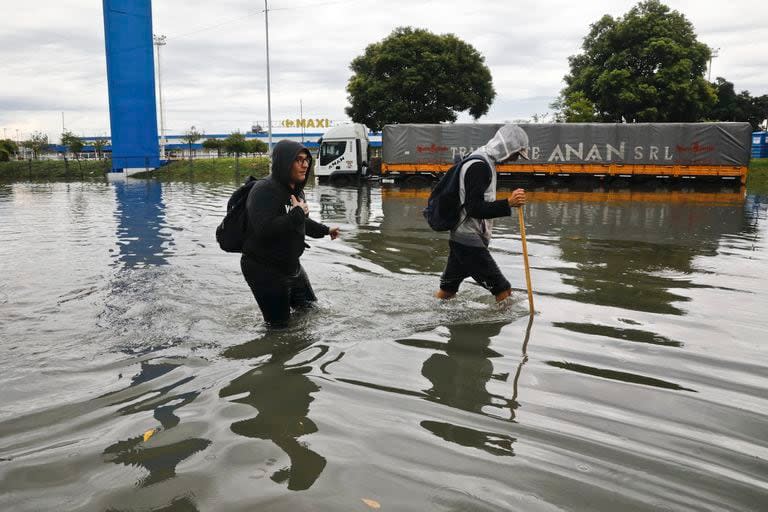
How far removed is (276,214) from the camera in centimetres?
446

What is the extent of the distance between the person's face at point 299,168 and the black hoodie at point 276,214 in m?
0.03

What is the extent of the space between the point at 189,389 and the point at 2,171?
49460mm

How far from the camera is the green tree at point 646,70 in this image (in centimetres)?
3806

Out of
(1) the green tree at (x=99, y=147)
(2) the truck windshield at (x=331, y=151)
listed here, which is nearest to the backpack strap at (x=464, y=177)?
(2) the truck windshield at (x=331, y=151)

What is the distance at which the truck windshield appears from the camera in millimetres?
31297

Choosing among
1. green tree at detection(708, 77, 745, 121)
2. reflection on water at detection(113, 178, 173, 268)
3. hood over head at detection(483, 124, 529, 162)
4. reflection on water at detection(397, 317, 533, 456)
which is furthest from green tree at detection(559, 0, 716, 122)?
reflection on water at detection(397, 317, 533, 456)

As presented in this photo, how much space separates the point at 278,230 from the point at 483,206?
1851mm

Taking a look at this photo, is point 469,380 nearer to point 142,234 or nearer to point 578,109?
point 142,234

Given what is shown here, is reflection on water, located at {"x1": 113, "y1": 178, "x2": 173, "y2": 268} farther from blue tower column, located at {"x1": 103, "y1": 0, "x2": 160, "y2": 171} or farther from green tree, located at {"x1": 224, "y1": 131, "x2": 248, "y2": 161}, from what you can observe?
green tree, located at {"x1": 224, "y1": 131, "x2": 248, "y2": 161}

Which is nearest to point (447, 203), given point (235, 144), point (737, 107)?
point (235, 144)

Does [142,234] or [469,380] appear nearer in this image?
[469,380]

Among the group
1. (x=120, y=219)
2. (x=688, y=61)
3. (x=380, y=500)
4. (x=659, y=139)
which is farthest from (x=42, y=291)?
(x=688, y=61)

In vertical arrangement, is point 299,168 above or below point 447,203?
above

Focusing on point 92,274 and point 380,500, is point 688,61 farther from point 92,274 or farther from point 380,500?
point 380,500
